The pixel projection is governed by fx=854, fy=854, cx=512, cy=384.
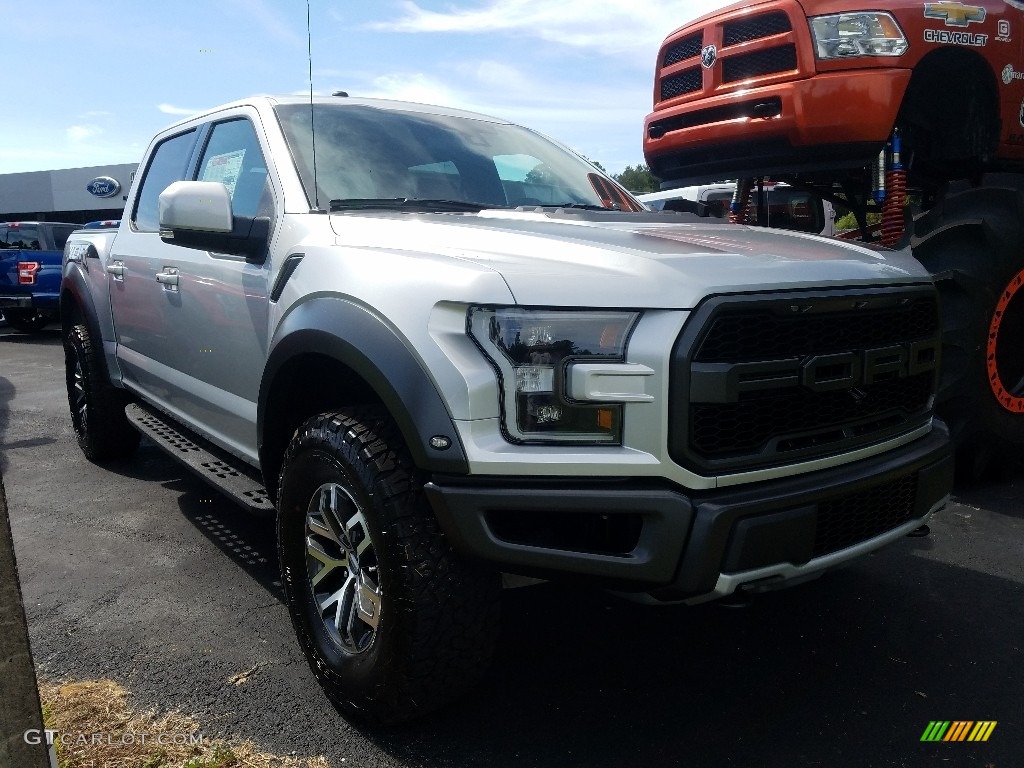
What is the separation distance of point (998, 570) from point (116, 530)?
13.1 ft

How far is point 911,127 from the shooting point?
16.1ft

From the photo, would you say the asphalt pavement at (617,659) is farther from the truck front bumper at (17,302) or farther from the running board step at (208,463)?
the truck front bumper at (17,302)

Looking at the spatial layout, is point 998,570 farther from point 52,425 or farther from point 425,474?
point 52,425

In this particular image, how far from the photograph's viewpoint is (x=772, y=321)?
6.86 ft

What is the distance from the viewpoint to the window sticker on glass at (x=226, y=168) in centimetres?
343

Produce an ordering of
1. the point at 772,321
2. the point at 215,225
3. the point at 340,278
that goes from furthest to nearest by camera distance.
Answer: the point at 215,225, the point at 340,278, the point at 772,321

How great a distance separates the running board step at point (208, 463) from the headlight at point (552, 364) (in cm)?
128

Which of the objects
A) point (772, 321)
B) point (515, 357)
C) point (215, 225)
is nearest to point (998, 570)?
point (772, 321)

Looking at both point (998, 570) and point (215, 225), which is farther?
point (998, 570)

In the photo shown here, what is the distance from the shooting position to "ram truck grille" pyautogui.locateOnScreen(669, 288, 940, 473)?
6.49 ft

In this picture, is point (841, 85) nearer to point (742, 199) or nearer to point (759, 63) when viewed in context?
point (759, 63)

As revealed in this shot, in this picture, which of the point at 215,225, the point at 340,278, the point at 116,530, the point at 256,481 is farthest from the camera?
the point at 116,530

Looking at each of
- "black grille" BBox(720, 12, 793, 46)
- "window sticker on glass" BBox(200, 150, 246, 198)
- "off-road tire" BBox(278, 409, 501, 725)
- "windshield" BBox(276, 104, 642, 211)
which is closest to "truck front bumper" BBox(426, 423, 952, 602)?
"off-road tire" BBox(278, 409, 501, 725)

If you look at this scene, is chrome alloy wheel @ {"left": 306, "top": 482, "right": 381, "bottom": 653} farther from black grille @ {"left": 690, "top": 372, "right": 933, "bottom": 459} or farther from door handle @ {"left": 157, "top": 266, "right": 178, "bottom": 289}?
door handle @ {"left": 157, "top": 266, "right": 178, "bottom": 289}
